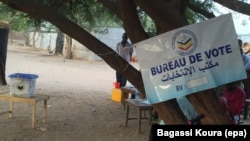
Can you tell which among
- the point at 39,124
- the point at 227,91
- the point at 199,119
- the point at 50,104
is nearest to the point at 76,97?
the point at 50,104

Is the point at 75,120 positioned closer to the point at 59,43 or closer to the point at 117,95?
the point at 117,95

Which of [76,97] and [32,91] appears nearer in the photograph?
[32,91]

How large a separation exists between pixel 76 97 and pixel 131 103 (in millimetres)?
4247

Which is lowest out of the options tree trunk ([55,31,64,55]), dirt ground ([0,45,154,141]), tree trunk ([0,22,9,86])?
dirt ground ([0,45,154,141])

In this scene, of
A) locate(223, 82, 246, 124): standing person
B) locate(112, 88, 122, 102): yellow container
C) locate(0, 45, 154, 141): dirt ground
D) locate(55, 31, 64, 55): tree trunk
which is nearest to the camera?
locate(223, 82, 246, 124): standing person

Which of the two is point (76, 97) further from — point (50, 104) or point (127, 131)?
point (127, 131)

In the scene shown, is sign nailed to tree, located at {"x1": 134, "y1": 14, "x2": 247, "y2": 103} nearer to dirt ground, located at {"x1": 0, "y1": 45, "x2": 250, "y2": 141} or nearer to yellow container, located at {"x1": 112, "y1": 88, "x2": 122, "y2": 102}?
dirt ground, located at {"x1": 0, "y1": 45, "x2": 250, "y2": 141}

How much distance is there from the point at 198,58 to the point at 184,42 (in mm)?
232

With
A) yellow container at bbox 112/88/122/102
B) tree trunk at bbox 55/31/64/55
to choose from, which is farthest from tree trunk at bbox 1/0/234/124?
tree trunk at bbox 55/31/64/55

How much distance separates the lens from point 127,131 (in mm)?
7918

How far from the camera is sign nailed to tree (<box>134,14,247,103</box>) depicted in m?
4.13

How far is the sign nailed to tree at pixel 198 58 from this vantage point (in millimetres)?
4129

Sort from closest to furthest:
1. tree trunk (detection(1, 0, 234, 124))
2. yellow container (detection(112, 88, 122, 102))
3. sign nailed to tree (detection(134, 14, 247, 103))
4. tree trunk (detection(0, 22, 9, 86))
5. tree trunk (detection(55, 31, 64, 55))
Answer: sign nailed to tree (detection(134, 14, 247, 103)) < tree trunk (detection(1, 0, 234, 124)) < yellow container (detection(112, 88, 122, 102)) < tree trunk (detection(0, 22, 9, 86)) < tree trunk (detection(55, 31, 64, 55))

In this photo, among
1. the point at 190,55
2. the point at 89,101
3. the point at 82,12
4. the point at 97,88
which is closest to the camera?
the point at 190,55
